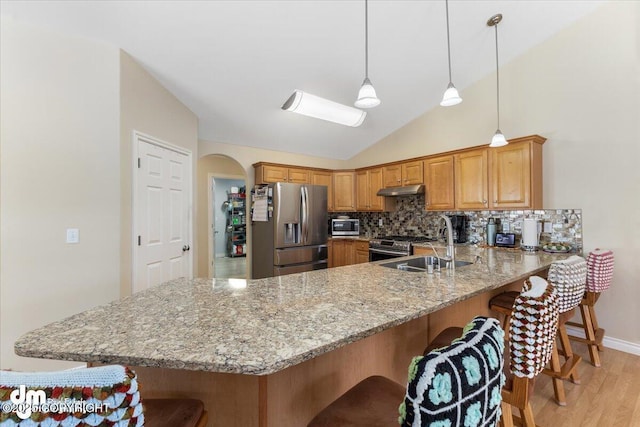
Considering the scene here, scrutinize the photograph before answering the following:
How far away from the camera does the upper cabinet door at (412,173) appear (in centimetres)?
423

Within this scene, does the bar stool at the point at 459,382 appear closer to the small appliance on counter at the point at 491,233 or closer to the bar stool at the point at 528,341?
the bar stool at the point at 528,341

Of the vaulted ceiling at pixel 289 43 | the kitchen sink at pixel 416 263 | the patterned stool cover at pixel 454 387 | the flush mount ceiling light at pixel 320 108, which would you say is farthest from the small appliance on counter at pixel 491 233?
the patterned stool cover at pixel 454 387

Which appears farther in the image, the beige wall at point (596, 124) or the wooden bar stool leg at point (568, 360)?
the beige wall at point (596, 124)

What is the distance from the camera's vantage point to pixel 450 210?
3891 mm

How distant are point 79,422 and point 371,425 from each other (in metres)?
0.78

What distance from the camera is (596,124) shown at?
2895 millimetres

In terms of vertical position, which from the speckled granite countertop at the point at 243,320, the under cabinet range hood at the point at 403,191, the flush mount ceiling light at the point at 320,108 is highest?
the flush mount ceiling light at the point at 320,108

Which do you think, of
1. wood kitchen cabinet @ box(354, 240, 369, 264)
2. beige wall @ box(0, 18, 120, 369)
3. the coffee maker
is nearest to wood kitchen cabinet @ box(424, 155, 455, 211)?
the coffee maker

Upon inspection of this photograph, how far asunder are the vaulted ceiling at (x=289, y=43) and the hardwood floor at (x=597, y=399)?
3309 mm

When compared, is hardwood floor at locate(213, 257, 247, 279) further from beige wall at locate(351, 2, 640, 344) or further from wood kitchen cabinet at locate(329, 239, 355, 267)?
beige wall at locate(351, 2, 640, 344)

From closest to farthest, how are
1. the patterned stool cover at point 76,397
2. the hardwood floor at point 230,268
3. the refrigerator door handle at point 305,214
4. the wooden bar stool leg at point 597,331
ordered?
the patterned stool cover at point 76,397
the wooden bar stool leg at point 597,331
the refrigerator door handle at point 305,214
the hardwood floor at point 230,268

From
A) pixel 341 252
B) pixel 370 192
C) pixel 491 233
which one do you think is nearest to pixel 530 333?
pixel 491 233

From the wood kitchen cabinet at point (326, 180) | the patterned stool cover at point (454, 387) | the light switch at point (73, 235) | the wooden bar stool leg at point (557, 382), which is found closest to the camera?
the patterned stool cover at point (454, 387)

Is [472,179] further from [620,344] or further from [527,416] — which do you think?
[527,416]
